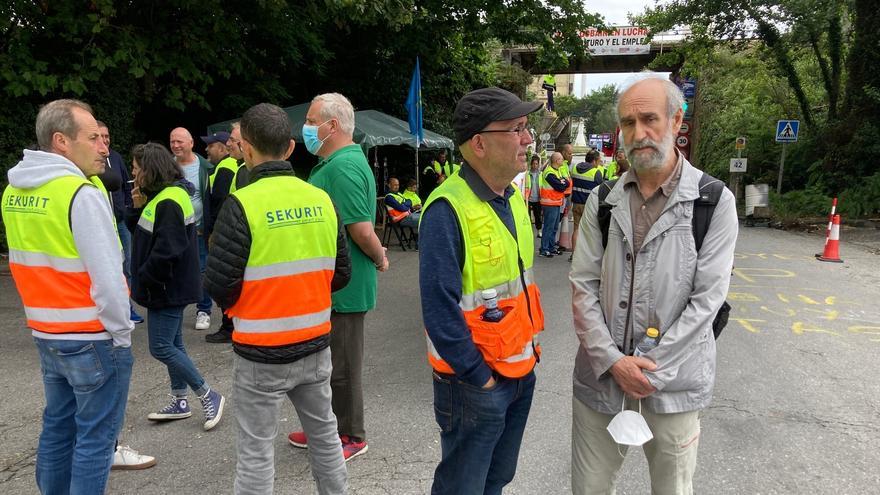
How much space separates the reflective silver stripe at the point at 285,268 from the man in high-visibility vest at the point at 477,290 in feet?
Answer: 1.99

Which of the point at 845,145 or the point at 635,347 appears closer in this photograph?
the point at 635,347

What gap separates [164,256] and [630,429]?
8.98ft

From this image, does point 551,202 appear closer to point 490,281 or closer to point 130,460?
point 130,460

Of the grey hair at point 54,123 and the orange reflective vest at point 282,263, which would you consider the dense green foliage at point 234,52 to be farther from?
the orange reflective vest at point 282,263

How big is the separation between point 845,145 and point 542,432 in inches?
645

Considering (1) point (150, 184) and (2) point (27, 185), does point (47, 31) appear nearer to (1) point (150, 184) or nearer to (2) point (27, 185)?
(1) point (150, 184)

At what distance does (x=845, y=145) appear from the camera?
51.8 ft

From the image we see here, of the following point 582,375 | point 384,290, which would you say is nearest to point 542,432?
point 582,375

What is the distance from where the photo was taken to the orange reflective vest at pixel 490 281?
2.09m

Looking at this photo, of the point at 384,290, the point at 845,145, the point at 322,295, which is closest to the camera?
the point at 322,295

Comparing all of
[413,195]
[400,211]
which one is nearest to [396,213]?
[400,211]

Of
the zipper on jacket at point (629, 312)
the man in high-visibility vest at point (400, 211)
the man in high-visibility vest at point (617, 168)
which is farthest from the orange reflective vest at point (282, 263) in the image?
the man in high-visibility vest at point (400, 211)

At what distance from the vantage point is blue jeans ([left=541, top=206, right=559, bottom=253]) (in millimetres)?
10109

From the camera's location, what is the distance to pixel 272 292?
2410mm
